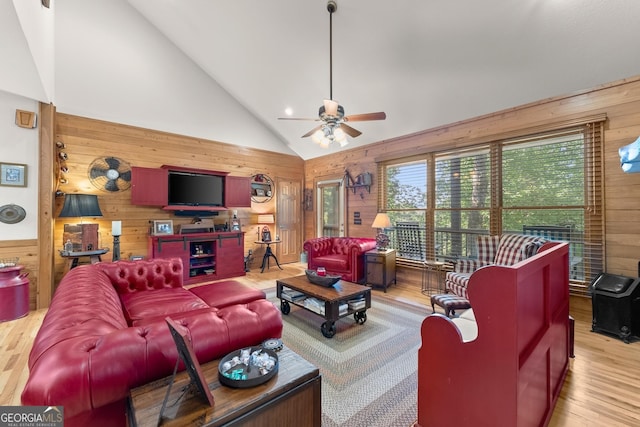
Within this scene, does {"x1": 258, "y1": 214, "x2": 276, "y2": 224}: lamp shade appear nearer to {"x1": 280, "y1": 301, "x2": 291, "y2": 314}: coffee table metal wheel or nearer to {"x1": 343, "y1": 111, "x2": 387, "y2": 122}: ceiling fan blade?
{"x1": 280, "y1": 301, "x2": 291, "y2": 314}: coffee table metal wheel

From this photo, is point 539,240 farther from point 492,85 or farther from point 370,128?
point 370,128

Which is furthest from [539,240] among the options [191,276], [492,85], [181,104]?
[181,104]

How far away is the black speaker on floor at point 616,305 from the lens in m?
2.70

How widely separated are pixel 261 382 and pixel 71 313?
3.50ft

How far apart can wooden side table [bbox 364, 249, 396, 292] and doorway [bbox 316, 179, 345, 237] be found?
175 centimetres

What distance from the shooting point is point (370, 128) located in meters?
5.22

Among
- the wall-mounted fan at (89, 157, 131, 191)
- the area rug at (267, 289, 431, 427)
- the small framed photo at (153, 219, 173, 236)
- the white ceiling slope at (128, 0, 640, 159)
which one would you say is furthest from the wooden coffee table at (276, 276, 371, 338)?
the wall-mounted fan at (89, 157, 131, 191)

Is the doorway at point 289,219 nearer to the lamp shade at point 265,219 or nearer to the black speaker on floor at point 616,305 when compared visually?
the lamp shade at point 265,219

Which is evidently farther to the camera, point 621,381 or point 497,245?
point 497,245

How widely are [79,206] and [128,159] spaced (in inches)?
48.5

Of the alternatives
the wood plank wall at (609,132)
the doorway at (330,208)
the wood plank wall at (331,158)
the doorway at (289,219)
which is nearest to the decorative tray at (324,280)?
the wood plank wall at (331,158)

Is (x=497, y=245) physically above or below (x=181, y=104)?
below

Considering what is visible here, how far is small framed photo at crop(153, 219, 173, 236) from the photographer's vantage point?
486cm

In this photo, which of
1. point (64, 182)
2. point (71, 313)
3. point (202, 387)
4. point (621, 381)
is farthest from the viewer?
point (64, 182)
